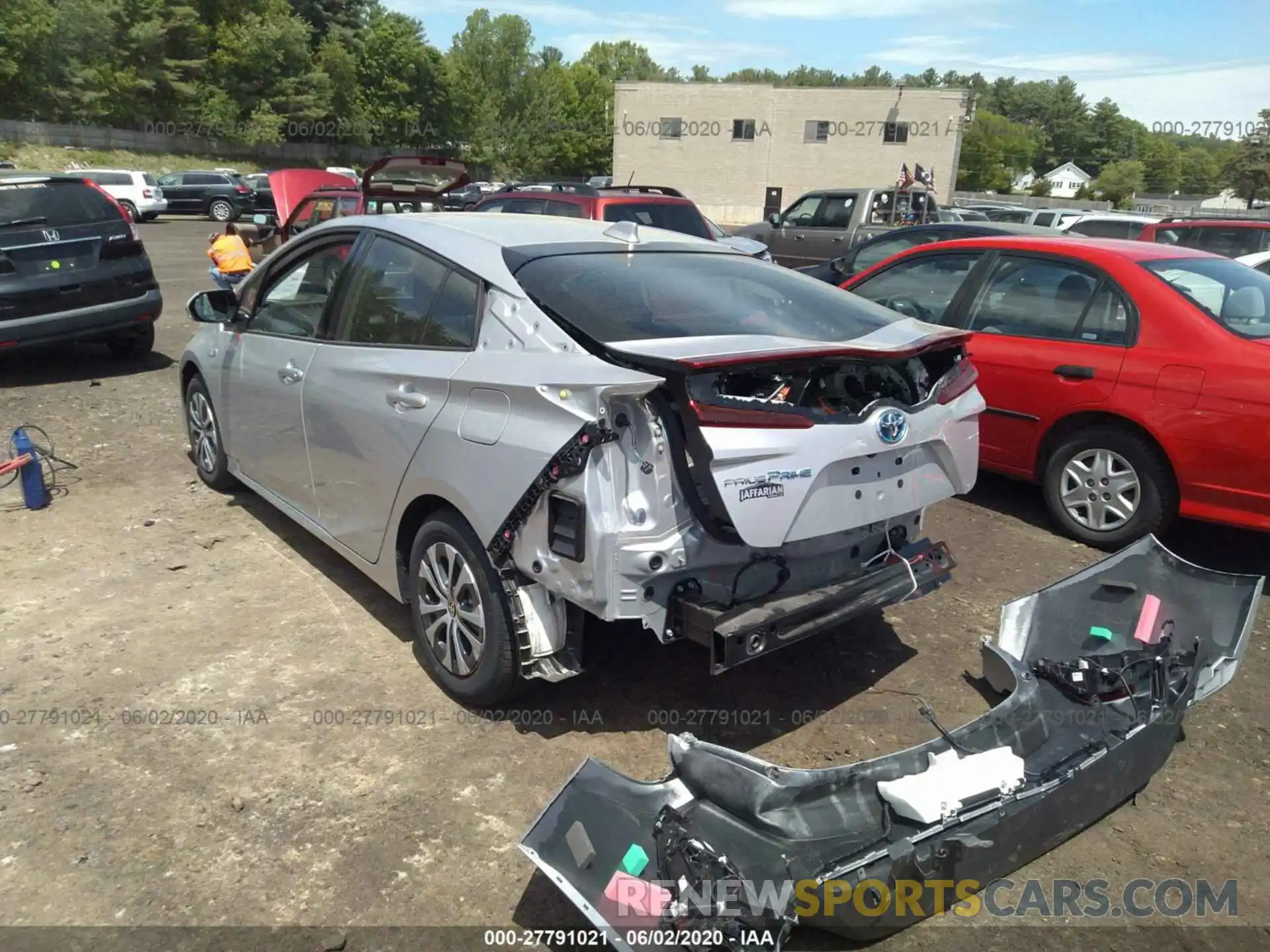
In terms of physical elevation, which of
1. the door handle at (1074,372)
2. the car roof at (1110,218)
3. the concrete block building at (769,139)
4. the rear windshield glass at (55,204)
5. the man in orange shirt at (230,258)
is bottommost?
the man in orange shirt at (230,258)

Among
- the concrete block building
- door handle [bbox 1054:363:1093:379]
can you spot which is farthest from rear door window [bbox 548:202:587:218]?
the concrete block building

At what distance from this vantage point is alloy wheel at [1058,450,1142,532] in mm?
4930

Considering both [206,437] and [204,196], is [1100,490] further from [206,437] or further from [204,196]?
[204,196]

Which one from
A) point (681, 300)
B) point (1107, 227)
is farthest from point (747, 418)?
point (1107, 227)

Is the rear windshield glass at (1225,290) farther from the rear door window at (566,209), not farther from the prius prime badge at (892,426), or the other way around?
the rear door window at (566,209)

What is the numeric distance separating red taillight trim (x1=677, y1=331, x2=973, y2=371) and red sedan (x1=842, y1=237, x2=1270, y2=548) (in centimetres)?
197

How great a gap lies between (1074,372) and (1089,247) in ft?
2.72

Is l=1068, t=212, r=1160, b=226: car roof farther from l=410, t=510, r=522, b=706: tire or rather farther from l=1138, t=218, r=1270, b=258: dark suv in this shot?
Answer: l=410, t=510, r=522, b=706: tire

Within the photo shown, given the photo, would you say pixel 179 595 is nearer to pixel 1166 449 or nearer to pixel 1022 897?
pixel 1022 897

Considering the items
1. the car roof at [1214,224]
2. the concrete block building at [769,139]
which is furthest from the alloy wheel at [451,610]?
the concrete block building at [769,139]

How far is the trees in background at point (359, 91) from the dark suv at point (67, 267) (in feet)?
151

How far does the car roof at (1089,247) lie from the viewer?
17.1ft

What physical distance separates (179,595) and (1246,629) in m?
4.59

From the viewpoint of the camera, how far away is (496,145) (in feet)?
258
